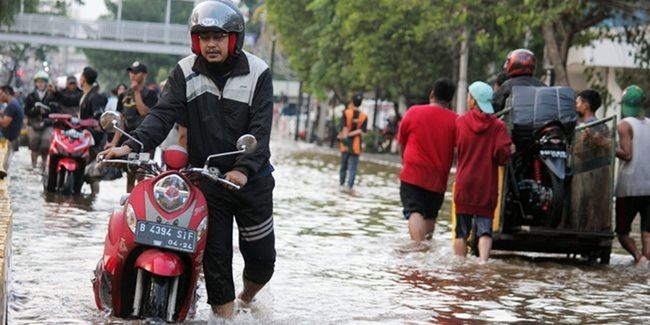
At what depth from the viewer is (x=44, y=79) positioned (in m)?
23.7

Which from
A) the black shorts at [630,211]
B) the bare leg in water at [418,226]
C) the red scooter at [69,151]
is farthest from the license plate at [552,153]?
the red scooter at [69,151]

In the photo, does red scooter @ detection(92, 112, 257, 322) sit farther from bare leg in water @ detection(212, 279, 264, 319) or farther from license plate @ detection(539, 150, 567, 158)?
license plate @ detection(539, 150, 567, 158)

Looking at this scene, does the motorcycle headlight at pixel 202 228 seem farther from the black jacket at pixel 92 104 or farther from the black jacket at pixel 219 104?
the black jacket at pixel 92 104

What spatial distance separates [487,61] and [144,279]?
3995cm

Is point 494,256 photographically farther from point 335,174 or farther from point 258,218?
point 335,174

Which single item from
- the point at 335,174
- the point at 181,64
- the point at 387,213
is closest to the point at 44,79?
the point at 387,213

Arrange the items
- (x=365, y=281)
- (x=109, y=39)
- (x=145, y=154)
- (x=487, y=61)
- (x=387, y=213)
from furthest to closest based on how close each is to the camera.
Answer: (x=109, y=39) → (x=487, y=61) → (x=387, y=213) → (x=365, y=281) → (x=145, y=154)

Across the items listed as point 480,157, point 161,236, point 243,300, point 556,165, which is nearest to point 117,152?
point 161,236

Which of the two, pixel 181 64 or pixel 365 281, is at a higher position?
pixel 181 64

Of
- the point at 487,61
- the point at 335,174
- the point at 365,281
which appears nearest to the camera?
the point at 365,281

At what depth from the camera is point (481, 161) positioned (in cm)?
1239

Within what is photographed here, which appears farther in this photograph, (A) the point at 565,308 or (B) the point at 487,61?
(B) the point at 487,61

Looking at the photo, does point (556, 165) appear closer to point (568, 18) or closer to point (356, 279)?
point (356, 279)

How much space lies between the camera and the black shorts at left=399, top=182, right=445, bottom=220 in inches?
524
